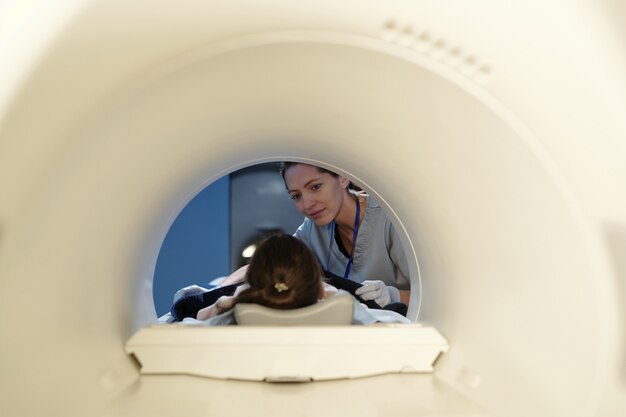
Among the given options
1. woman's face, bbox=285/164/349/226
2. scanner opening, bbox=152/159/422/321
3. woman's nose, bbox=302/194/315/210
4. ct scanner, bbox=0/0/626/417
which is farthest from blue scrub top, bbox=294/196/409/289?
ct scanner, bbox=0/0/626/417

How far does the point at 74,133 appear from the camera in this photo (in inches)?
37.3

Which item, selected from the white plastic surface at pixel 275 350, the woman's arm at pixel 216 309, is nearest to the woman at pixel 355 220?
the woman's arm at pixel 216 309

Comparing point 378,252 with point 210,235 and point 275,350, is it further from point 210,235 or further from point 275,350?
point 275,350

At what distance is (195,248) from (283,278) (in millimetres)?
2627

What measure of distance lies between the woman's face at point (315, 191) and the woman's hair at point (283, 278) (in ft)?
4.24

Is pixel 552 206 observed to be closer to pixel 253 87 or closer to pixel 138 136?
pixel 253 87

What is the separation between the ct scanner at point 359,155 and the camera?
0.78 metres

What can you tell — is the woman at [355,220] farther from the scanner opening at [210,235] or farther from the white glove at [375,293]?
the scanner opening at [210,235]

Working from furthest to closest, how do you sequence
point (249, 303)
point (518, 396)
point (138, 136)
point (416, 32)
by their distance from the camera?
point (249, 303), point (138, 136), point (518, 396), point (416, 32)

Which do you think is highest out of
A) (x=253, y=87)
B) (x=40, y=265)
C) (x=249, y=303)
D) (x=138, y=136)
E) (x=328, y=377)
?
(x=253, y=87)

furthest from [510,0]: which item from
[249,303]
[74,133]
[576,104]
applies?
[249,303]

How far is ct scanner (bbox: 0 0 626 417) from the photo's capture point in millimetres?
779

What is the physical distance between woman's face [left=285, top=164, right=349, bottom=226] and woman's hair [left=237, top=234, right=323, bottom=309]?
129 centimetres

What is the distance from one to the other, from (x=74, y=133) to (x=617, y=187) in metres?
0.74
